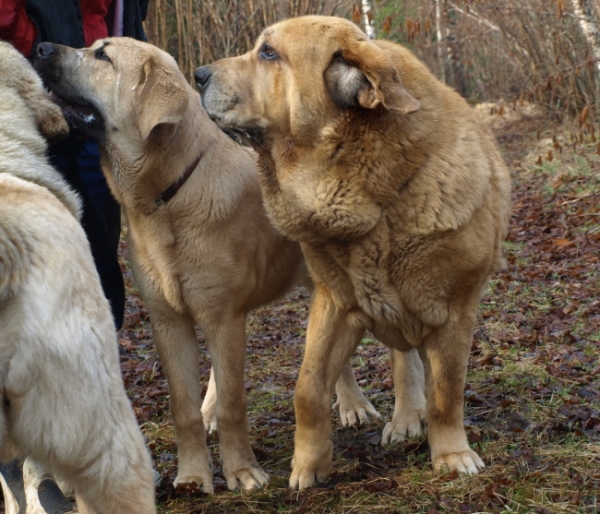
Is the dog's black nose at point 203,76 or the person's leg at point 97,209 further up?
the dog's black nose at point 203,76

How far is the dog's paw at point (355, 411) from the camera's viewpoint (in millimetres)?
4547

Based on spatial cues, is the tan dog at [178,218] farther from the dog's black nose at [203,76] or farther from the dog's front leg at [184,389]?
the dog's black nose at [203,76]

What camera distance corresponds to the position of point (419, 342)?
368 centimetres

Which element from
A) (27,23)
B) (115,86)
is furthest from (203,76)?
(27,23)

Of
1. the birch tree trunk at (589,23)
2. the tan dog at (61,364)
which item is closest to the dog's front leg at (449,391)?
the tan dog at (61,364)

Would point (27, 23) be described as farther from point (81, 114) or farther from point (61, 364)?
point (61, 364)

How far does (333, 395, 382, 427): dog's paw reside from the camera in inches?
179

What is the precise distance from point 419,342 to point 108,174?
1665mm

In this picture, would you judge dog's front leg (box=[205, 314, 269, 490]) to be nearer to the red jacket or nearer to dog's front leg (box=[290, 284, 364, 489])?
dog's front leg (box=[290, 284, 364, 489])

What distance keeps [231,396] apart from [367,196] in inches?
46.5

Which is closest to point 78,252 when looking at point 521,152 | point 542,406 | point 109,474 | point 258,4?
point 109,474

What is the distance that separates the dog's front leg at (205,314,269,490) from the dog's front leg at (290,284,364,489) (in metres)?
0.29

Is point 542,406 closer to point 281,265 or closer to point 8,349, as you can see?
point 281,265

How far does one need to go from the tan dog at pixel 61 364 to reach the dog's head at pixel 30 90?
46 centimetres
